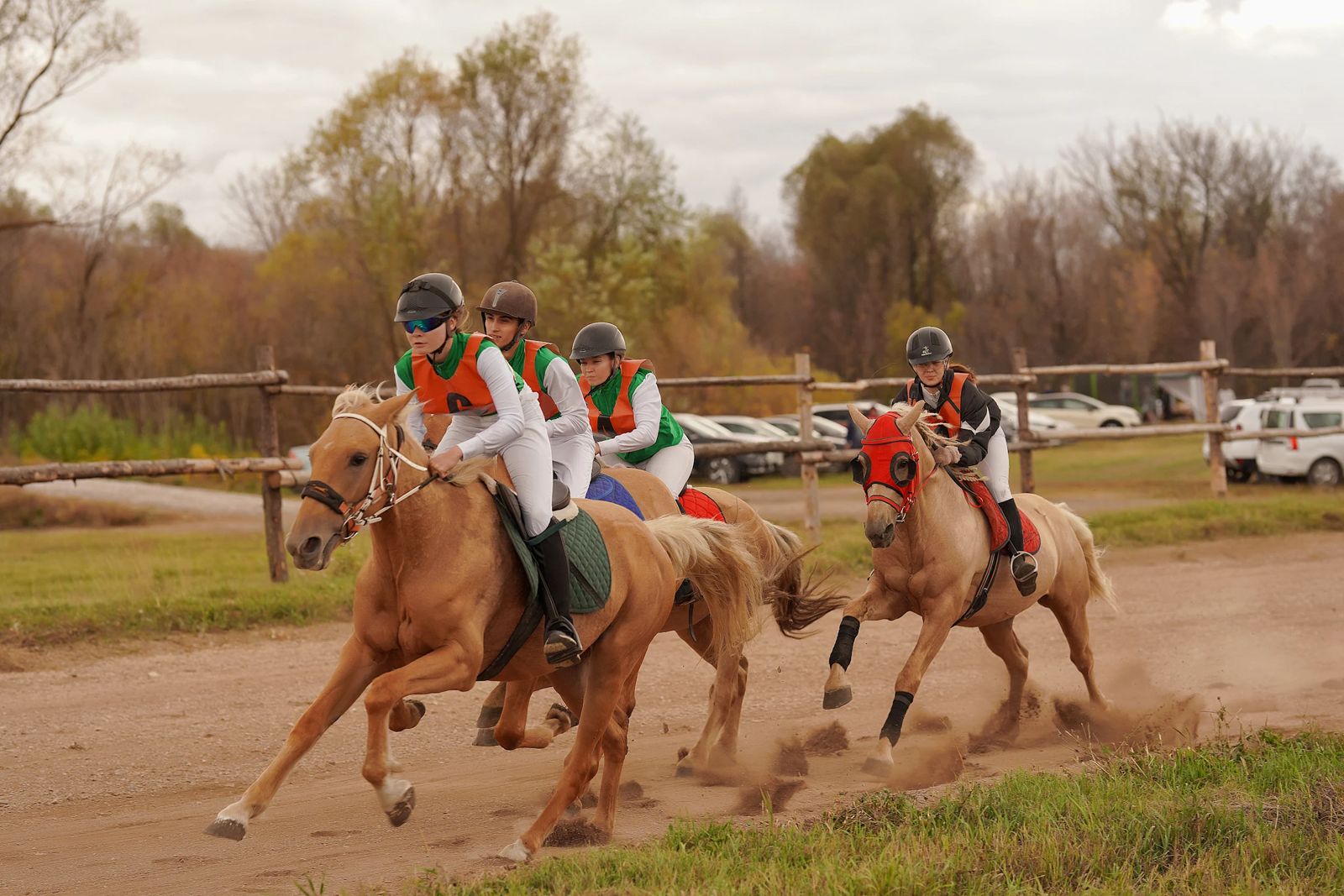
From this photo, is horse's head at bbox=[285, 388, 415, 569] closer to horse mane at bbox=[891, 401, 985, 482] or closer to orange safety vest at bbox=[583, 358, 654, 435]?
orange safety vest at bbox=[583, 358, 654, 435]

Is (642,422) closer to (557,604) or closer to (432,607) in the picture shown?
(557,604)

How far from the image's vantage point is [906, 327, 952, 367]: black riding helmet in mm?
7547

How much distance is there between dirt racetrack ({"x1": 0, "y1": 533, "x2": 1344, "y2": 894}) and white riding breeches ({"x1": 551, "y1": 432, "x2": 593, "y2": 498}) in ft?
5.12

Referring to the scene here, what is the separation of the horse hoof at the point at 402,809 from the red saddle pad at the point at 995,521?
4.04 meters

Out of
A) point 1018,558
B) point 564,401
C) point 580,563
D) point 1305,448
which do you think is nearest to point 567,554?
point 580,563

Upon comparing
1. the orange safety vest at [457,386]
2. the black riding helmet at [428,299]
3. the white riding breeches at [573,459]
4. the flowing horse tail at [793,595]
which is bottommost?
the flowing horse tail at [793,595]

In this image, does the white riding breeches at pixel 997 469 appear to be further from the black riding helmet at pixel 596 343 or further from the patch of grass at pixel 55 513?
the patch of grass at pixel 55 513

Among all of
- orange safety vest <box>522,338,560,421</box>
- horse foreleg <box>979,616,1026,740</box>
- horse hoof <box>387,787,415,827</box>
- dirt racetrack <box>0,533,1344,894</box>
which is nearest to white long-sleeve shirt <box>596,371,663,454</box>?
orange safety vest <box>522,338,560,421</box>

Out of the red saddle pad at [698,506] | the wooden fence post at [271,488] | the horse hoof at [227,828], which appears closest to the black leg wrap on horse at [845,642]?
the red saddle pad at [698,506]

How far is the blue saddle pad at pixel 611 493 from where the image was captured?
6891 mm

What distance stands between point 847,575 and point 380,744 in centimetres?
911

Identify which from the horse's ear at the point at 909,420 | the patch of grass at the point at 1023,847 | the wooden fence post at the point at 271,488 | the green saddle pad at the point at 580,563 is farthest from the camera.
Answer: the wooden fence post at the point at 271,488

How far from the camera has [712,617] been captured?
656 cm

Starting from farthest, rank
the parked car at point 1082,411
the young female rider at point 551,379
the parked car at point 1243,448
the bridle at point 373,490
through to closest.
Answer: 1. the parked car at point 1082,411
2. the parked car at point 1243,448
3. the young female rider at point 551,379
4. the bridle at point 373,490
